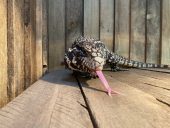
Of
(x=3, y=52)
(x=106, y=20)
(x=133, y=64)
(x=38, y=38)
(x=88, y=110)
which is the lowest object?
(x=88, y=110)

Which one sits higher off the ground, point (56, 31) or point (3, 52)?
point (56, 31)

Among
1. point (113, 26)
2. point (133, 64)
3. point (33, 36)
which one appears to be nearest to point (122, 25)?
point (113, 26)

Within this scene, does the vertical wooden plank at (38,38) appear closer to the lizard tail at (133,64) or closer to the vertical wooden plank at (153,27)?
the lizard tail at (133,64)

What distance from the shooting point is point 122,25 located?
4012 mm

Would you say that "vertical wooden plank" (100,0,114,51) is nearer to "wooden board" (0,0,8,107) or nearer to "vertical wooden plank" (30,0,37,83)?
"vertical wooden plank" (30,0,37,83)

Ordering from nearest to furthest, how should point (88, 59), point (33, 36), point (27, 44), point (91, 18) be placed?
point (88, 59) → point (27, 44) → point (33, 36) → point (91, 18)

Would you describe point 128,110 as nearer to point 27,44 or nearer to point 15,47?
point 15,47

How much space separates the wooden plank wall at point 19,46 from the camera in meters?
1.94

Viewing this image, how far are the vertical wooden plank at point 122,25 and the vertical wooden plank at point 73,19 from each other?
46 centimetres

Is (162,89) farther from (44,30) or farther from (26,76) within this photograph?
(44,30)

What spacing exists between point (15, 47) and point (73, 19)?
1.80 m

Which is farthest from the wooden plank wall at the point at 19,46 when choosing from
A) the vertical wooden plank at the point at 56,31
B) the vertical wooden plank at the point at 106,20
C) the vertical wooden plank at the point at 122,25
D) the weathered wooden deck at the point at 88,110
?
the vertical wooden plank at the point at 122,25

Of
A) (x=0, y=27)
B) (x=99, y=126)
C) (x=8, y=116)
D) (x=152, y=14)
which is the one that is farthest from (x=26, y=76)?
(x=152, y=14)

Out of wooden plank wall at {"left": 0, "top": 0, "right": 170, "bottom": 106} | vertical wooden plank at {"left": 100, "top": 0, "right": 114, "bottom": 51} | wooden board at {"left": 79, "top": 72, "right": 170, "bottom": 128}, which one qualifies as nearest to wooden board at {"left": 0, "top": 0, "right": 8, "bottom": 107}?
wooden board at {"left": 79, "top": 72, "right": 170, "bottom": 128}
